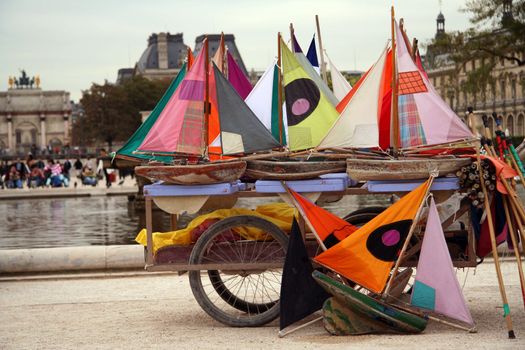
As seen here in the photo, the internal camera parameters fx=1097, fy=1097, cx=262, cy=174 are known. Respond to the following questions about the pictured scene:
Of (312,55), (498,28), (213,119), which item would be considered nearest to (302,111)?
(213,119)

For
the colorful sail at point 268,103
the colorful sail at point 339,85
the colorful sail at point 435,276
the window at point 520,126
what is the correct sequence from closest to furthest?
the colorful sail at point 435,276
the colorful sail at point 268,103
the colorful sail at point 339,85
the window at point 520,126

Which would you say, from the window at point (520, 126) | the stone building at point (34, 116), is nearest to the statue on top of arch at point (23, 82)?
the stone building at point (34, 116)

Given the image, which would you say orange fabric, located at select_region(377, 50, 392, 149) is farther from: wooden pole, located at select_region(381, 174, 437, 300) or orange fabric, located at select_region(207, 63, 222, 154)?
orange fabric, located at select_region(207, 63, 222, 154)

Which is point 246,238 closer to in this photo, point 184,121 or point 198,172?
point 198,172

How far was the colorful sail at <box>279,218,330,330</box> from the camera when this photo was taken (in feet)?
25.0

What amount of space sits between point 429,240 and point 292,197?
104cm

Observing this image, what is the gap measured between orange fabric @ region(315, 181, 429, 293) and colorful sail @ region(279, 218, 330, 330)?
14 centimetres

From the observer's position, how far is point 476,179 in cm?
769

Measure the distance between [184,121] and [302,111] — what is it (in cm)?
89

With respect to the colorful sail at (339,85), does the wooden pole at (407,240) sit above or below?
below

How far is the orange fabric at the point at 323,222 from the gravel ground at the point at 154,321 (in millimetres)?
689

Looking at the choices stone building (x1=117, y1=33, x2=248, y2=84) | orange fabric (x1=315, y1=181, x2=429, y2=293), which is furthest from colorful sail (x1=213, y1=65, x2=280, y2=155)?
stone building (x1=117, y1=33, x2=248, y2=84)

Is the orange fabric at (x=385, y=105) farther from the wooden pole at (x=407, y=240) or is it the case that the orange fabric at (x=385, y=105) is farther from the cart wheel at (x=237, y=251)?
the cart wheel at (x=237, y=251)

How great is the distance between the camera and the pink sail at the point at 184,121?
27.0 feet
